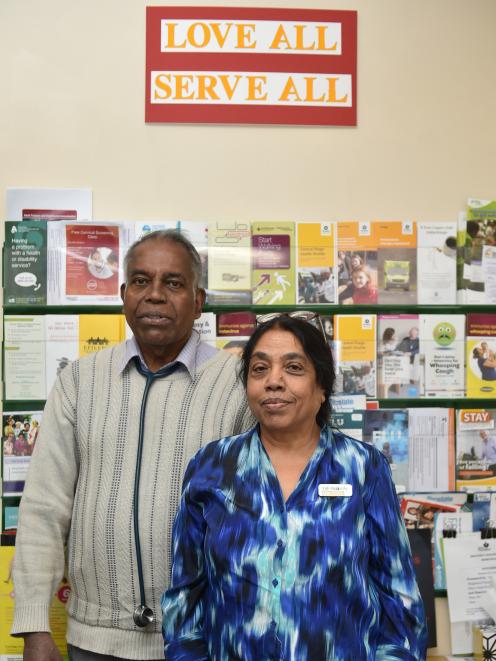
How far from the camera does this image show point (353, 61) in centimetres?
245

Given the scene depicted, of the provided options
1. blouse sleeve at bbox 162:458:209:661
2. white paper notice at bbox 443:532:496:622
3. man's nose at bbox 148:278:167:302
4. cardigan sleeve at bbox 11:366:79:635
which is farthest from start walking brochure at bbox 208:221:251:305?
white paper notice at bbox 443:532:496:622

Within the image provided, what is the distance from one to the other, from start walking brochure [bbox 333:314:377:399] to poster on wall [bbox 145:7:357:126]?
76 centimetres

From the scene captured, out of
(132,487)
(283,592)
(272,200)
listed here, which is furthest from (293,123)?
(283,592)

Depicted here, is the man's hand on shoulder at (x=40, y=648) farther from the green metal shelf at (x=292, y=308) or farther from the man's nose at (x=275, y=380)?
the green metal shelf at (x=292, y=308)

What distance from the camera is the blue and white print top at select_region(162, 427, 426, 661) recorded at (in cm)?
129

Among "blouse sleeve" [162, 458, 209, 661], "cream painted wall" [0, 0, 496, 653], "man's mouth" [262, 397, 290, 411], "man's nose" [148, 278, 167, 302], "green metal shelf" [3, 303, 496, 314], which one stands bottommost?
"blouse sleeve" [162, 458, 209, 661]

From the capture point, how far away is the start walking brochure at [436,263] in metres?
2.43

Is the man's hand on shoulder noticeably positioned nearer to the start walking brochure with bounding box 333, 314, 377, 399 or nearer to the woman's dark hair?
the woman's dark hair

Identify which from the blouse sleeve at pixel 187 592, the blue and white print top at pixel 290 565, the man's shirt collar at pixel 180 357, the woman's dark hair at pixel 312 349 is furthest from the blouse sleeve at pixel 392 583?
the man's shirt collar at pixel 180 357

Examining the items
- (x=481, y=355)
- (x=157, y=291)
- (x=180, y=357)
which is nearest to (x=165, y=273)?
(x=157, y=291)

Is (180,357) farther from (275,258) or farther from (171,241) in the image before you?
(275,258)

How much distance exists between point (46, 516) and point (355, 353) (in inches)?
49.6

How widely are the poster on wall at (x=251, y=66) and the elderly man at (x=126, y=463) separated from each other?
0.92 m

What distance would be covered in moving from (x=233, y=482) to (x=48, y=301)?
4.15ft
